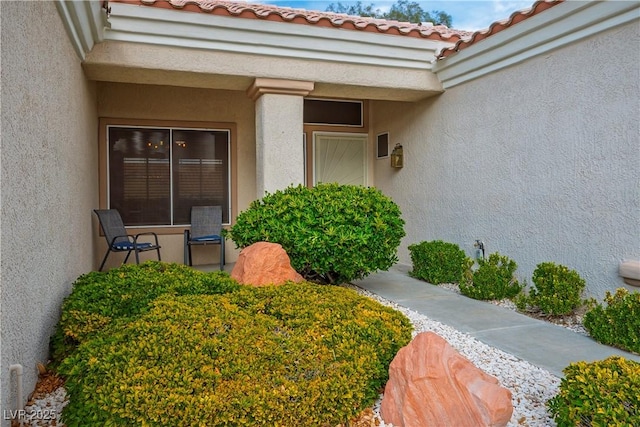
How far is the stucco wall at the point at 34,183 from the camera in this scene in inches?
89.8

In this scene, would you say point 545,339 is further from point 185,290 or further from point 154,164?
point 154,164

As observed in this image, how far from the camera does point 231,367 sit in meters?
2.30

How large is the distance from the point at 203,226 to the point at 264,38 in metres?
3.27

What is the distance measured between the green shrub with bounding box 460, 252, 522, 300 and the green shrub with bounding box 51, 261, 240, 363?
2.98 meters

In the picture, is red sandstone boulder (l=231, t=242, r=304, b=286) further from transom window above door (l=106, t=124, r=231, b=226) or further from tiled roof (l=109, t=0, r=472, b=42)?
transom window above door (l=106, t=124, r=231, b=226)

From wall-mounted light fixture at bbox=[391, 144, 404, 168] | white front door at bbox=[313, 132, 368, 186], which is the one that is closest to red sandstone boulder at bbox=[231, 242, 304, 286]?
wall-mounted light fixture at bbox=[391, 144, 404, 168]

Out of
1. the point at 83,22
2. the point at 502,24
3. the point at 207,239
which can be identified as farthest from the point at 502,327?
the point at 83,22

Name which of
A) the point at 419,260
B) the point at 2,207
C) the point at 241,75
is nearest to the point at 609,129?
the point at 419,260

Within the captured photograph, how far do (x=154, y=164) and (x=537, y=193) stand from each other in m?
5.81

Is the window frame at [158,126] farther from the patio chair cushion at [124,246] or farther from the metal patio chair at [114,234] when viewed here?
the patio chair cushion at [124,246]

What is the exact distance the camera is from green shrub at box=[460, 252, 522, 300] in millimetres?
5125

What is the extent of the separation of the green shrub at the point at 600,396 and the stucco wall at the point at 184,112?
630cm

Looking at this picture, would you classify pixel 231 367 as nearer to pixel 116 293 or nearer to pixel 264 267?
pixel 116 293

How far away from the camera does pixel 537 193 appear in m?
5.11
